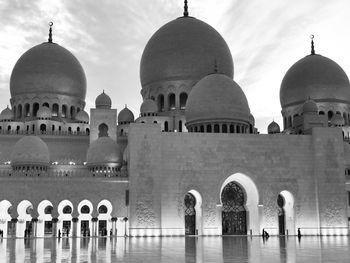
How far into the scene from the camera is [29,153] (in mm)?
26125

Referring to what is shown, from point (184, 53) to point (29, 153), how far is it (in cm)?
1166

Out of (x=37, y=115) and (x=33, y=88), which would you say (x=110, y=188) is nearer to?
(x=37, y=115)

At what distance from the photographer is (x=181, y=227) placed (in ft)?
75.9

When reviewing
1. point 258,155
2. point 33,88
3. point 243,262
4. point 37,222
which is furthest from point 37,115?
point 243,262

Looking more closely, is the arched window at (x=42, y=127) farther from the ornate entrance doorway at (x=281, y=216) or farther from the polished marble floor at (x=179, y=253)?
the polished marble floor at (x=179, y=253)

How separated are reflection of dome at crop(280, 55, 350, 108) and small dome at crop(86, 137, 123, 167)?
14.2 meters

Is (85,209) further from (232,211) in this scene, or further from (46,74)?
(46,74)

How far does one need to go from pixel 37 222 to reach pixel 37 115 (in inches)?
398

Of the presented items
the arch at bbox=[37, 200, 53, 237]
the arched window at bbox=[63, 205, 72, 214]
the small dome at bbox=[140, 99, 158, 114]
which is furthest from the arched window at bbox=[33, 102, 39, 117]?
the arched window at bbox=[63, 205, 72, 214]

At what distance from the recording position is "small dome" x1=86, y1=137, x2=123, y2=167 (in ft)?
86.9

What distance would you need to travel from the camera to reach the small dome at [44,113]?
31.5 m

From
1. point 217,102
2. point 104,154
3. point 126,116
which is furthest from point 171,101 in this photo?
point 104,154

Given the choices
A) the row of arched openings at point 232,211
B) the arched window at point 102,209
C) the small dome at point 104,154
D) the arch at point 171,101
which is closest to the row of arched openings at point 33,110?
the arch at point 171,101

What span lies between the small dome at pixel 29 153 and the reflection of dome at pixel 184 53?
910 cm
